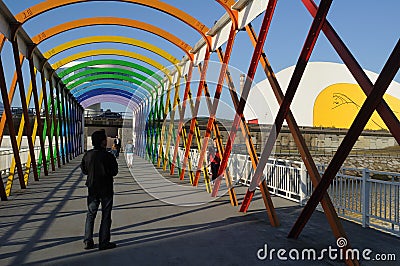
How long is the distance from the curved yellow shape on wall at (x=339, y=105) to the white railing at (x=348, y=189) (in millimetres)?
57492

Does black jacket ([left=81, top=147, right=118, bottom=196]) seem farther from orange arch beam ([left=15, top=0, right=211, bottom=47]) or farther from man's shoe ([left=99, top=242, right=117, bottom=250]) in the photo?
orange arch beam ([left=15, top=0, right=211, bottom=47])

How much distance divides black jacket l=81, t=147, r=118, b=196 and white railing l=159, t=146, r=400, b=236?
405 cm

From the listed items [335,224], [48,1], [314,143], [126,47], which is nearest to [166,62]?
[126,47]

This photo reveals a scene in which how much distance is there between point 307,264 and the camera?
4.48 metres

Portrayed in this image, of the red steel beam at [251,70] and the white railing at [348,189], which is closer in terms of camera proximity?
the white railing at [348,189]

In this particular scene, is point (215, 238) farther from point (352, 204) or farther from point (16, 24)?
point (16, 24)

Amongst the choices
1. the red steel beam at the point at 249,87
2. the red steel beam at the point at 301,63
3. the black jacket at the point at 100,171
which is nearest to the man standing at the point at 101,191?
the black jacket at the point at 100,171

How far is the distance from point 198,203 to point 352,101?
6941cm

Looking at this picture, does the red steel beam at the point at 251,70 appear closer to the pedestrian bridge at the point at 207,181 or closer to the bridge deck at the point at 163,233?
the pedestrian bridge at the point at 207,181

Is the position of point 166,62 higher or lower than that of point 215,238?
higher

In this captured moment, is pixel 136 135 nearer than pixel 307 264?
No

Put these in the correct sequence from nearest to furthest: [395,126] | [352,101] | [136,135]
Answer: [395,126] → [136,135] → [352,101]

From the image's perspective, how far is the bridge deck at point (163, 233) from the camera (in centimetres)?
465

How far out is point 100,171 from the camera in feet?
16.4
